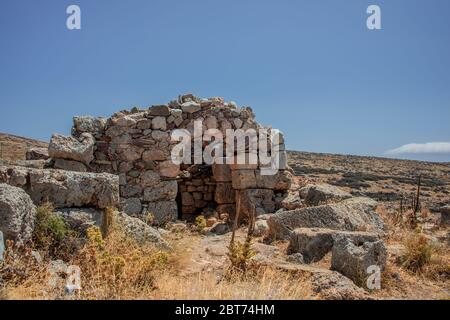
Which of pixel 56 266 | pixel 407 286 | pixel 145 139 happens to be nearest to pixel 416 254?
pixel 407 286

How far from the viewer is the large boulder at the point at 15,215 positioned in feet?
13.9

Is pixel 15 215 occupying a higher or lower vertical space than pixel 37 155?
lower

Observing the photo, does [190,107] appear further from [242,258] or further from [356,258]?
[356,258]

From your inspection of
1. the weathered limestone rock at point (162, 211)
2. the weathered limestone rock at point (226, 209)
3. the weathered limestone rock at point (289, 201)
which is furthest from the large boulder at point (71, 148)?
the weathered limestone rock at point (289, 201)

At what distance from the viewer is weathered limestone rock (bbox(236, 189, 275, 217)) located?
32.0 feet

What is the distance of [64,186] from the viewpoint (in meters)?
5.24

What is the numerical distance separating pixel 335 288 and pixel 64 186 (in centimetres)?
368

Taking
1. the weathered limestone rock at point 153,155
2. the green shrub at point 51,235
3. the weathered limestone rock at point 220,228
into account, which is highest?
the weathered limestone rock at point 153,155

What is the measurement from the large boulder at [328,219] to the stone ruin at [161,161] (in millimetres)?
2094

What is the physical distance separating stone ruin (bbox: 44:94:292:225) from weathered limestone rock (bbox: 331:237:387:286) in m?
4.17

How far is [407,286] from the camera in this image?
5262 millimetres

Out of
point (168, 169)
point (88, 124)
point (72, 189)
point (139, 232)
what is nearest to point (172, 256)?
point (139, 232)

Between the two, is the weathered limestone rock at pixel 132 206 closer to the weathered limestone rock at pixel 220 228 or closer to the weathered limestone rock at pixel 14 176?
the weathered limestone rock at pixel 220 228

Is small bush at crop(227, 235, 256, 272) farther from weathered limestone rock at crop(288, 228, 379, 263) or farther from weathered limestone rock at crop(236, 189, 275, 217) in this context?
weathered limestone rock at crop(236, 189, 275, 217)
